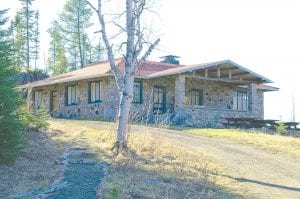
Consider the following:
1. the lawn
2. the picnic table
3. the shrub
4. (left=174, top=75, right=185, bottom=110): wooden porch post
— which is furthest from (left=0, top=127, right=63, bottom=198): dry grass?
the picnic table

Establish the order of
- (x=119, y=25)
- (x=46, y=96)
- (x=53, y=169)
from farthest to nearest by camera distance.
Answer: (x=46, y=96) < (x=119, y=25) < (x=53, y=169)

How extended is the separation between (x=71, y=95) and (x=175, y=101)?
7.51 meters

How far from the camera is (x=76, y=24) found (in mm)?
48406

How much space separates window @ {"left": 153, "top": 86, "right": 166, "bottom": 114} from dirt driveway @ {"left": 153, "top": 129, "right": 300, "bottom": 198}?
406 inches

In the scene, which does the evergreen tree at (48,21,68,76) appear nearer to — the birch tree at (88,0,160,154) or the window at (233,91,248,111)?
the window at (233,91,248,111)

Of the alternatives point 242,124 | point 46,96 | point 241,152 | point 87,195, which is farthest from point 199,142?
point 46,96

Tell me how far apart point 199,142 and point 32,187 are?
931cm

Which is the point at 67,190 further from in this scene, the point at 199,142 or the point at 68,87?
the point at 68,87

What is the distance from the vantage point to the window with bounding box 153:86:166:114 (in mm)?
28531

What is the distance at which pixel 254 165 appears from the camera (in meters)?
13.0

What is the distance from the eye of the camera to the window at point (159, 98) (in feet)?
93.6

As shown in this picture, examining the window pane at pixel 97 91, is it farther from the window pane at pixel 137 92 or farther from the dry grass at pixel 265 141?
the dry grass at pixel 265 141

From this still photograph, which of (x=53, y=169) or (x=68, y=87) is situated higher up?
(x=68, y=87)

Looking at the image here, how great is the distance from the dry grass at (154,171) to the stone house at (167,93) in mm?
9575
